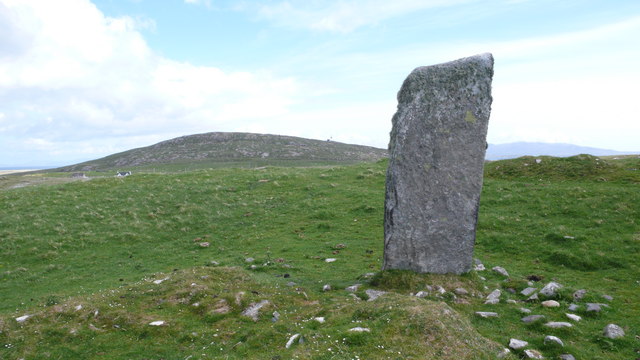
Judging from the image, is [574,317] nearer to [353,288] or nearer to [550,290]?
[550,290]

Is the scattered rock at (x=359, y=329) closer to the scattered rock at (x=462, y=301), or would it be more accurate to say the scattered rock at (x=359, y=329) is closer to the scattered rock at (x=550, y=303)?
the scattered rock at (x=462, y=301)

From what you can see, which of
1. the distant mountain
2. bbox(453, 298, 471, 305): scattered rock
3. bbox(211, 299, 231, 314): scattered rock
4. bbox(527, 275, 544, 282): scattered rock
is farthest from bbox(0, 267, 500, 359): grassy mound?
the distant mountain

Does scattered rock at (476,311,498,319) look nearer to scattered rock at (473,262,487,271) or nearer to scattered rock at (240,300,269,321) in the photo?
scattered rock at (473,262,487,271)

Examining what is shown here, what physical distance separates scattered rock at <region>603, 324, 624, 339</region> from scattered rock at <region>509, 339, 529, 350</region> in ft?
7.44

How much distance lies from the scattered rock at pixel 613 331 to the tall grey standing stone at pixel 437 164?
4.33m

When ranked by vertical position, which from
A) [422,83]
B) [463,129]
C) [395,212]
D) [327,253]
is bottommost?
[327,253]

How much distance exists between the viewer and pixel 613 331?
905cm

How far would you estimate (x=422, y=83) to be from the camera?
493 inches

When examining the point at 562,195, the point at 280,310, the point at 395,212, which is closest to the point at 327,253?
the point at 395,212

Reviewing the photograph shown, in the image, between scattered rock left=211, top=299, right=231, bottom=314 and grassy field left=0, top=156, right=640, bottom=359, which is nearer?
grassy field left=0, top=156, right=640, bottom=359

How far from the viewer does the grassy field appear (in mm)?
8781

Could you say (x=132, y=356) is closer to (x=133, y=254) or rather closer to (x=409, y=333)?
(x=409, y=333)

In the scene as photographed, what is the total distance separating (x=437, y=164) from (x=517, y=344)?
19.6 ft

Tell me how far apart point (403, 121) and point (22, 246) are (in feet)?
68.7
